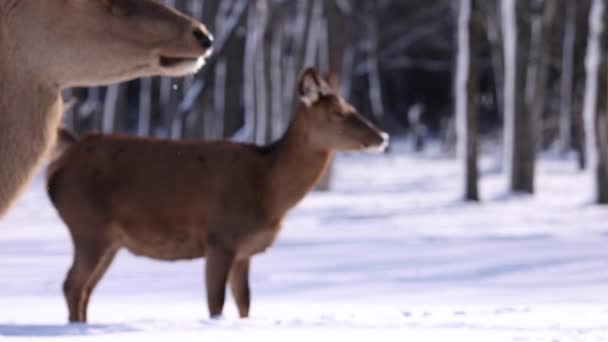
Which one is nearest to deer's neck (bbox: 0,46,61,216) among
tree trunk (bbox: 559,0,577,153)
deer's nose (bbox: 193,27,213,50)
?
deer's nose (bbox: 193,27,213,50)

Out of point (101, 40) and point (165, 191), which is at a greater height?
point (101, 40)

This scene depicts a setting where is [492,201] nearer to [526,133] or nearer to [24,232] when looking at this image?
[526,133]

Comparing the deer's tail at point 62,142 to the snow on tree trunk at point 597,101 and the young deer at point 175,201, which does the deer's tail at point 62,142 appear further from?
the snow on tree trunk at point 597,101

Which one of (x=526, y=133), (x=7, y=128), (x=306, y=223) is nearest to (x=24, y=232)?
(x=306, y=223)

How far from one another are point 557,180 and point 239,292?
62.6 ft

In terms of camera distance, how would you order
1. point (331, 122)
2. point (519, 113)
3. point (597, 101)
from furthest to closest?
point (519, 113), point (597, 101), point (331, 122)

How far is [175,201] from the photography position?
7.86m

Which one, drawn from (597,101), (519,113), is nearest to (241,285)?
(597,101)

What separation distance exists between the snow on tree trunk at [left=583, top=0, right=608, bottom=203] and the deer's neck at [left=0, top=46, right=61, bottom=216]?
14238 millimetres

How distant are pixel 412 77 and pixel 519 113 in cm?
3734

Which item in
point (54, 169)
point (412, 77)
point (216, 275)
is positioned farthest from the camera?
point (412, 77)

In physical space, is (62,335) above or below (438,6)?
above

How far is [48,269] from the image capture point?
10.6m

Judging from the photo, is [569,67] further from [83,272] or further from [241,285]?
[83,272]
